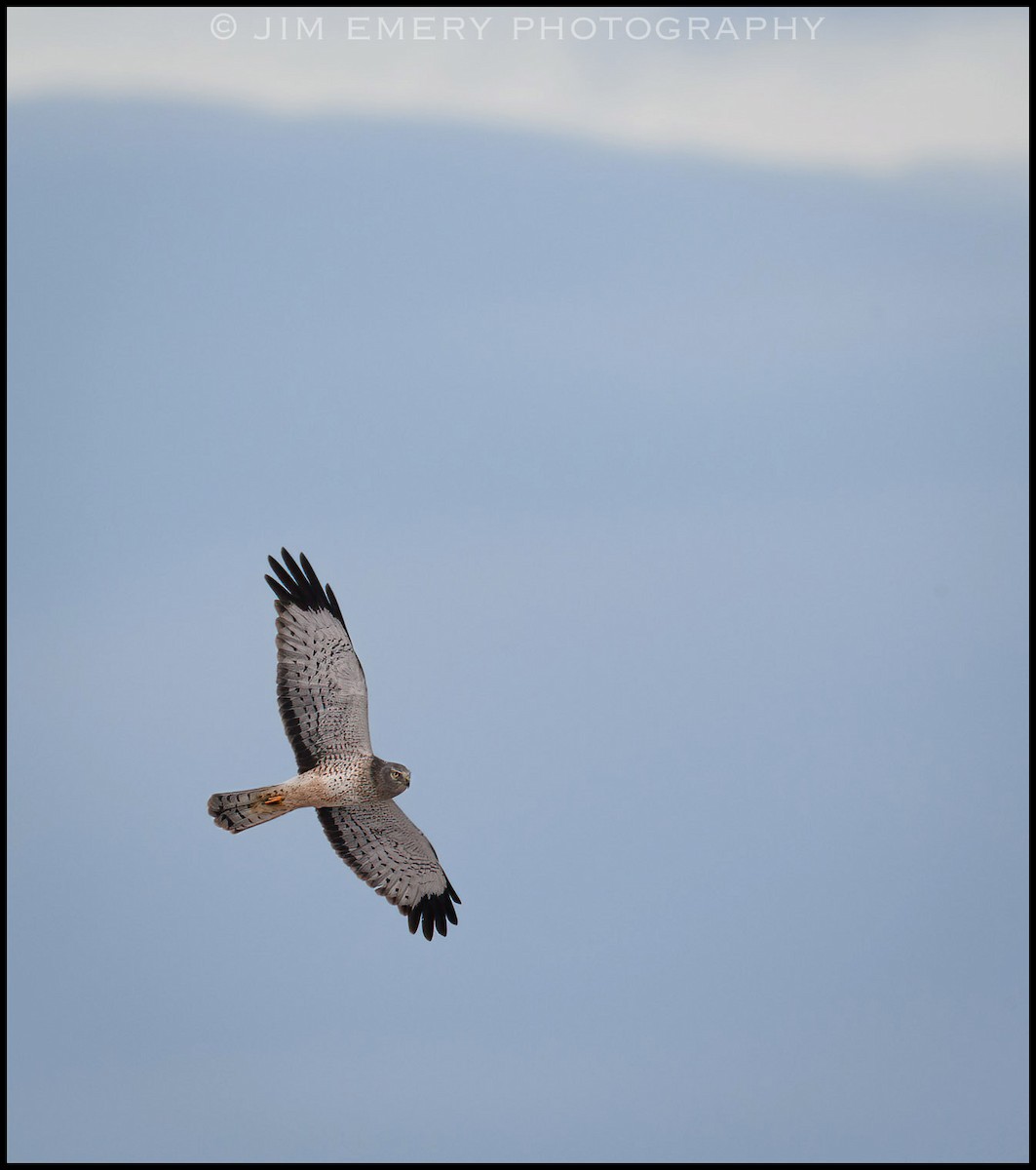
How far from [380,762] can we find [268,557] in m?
2.04

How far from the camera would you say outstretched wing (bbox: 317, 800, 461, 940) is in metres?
16.2

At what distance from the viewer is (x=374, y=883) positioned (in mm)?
16531

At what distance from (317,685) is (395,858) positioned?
7.00 feet

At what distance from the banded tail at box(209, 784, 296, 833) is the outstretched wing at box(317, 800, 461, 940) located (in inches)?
44.1

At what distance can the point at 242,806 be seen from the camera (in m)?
15.1

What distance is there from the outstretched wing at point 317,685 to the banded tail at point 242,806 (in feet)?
1.44

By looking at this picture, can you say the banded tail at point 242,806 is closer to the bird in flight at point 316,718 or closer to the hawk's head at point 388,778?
the bird in flight at point 316,718

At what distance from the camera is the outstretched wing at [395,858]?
1620cm

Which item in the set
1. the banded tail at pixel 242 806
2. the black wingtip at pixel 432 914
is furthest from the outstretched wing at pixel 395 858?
the banded tail at pixel 242 806

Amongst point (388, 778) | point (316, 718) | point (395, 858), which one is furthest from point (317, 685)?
point (395, 858)

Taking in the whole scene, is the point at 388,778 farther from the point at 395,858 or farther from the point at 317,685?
the point at 395,858

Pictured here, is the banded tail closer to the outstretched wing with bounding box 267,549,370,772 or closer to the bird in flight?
the bird in flight

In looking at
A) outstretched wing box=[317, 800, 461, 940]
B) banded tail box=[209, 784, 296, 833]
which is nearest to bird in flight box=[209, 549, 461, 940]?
banded tail box=[209, 784, 296, 833]

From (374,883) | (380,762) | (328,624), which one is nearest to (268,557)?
(328,624)
